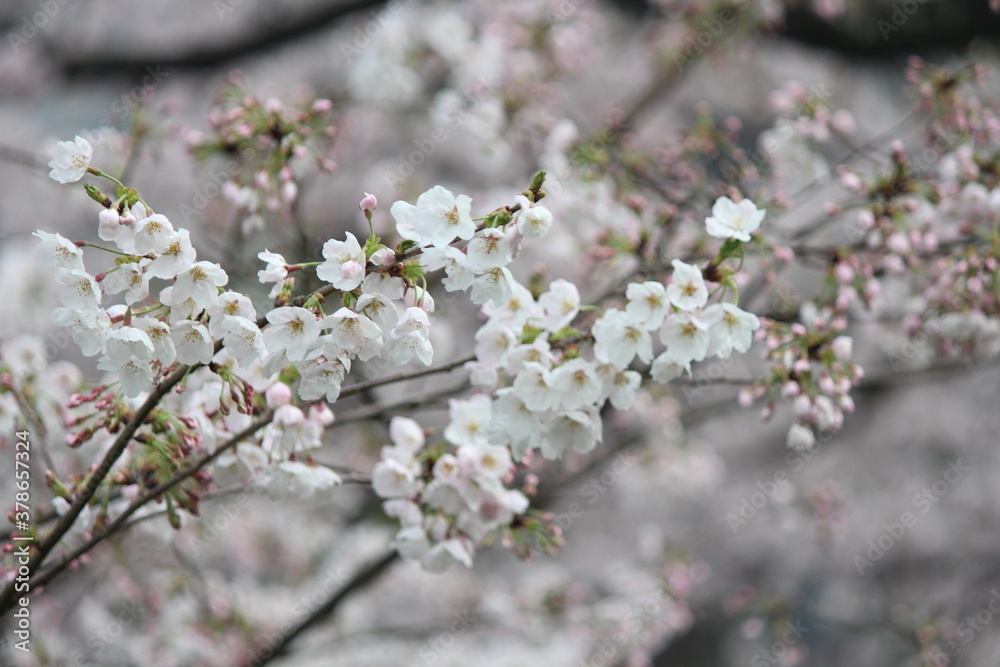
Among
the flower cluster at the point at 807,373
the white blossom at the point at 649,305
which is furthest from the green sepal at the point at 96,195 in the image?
the flower cluster at the point at 807,373

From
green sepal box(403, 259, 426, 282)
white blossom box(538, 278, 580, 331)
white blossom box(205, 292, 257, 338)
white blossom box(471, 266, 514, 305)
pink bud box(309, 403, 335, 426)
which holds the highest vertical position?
green sepal box(403, 259, 426, 282)

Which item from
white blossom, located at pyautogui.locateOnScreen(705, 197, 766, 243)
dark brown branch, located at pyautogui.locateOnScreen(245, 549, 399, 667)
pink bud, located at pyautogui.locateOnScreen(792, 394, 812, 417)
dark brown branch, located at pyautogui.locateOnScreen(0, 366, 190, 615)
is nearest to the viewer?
dark brown branch, located at pyautogui.locateOnScreen(0, 366, 190, 615)

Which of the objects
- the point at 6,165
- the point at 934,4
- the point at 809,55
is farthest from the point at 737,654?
the point at 6,165

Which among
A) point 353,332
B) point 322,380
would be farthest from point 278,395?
point 353,332

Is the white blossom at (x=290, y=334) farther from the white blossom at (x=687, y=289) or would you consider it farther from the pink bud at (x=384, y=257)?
the white blossom at (x=687, y=289)

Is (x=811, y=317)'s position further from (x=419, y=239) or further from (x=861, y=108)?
(x=861, y=108)

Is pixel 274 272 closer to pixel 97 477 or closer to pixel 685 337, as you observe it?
pixel 97 477

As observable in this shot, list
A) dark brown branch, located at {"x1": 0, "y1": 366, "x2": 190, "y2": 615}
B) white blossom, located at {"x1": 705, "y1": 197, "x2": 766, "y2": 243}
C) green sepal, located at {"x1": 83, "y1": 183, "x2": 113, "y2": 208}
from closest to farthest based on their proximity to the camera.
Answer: green sepal, located at {"x1": 83, "y1": 183, "x2": 113, "y2": 208}
dark brown branch, located at {"x1": 0, "y1": 366, "x2": 190, "y2": 615}
white blossom, located at {"x1": 705, "y1": 197, "x2": 766, "y2": 243}

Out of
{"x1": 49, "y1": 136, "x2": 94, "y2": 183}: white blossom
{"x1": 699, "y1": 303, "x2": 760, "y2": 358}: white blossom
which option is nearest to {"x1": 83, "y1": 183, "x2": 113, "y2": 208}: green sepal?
{"x1": 49, "y1": 136, "x2": 94, "y2": 183}: white blossom

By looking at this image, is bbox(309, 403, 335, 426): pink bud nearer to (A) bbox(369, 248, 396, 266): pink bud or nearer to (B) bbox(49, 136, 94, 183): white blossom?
(A) bbox(369, 248, 396, 266): pink bud
